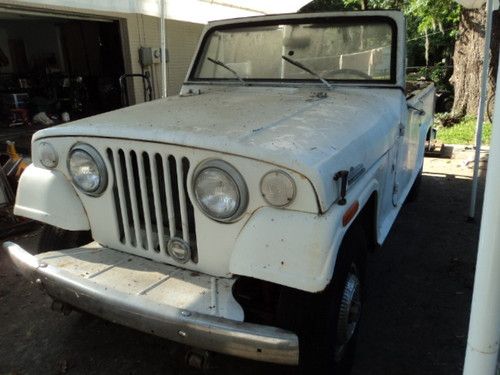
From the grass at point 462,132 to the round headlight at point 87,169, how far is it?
6.50m

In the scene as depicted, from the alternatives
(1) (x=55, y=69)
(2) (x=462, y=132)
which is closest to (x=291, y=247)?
(2) (x=462, y=132)

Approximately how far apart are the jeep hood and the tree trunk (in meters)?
6.43

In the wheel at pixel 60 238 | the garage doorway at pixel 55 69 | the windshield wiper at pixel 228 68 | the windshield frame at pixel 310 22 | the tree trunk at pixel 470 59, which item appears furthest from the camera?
the garage doorway at pixel 55 69

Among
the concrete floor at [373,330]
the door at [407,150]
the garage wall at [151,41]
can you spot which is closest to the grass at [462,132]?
the door at [407,150]

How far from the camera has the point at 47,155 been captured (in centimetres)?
234

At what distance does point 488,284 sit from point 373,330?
156 centimetres

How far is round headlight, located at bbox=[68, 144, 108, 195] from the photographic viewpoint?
2.16 meters

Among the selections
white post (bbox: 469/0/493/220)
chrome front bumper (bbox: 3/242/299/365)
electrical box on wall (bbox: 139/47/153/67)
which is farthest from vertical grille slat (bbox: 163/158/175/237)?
electrical box on wall (bbox: 139/47/153/67)

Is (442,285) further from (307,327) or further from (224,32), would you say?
(224,32)

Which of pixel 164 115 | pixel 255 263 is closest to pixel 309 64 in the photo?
pixel 164 115

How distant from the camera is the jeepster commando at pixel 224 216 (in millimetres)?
1688

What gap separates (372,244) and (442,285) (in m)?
0.91

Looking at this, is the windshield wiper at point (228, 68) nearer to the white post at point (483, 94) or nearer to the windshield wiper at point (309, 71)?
the windshield wiper at point (309, 71)

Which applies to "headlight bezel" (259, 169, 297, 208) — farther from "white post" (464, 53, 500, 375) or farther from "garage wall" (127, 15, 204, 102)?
"garage wall" (127, 15, 204, 102)
